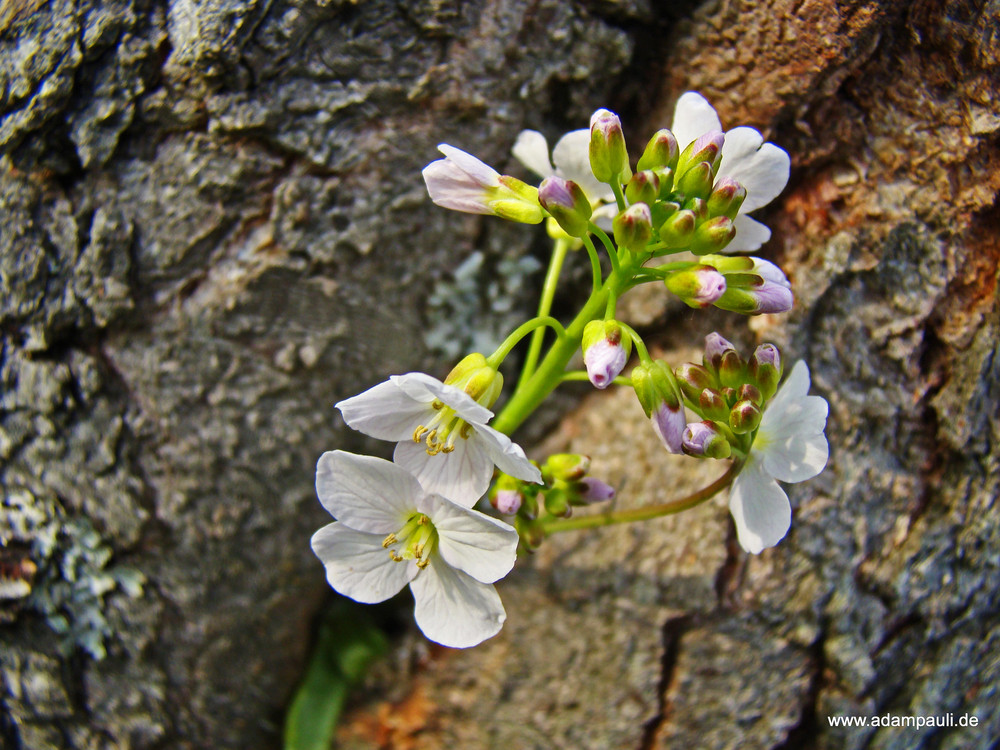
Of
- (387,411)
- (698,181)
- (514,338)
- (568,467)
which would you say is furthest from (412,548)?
(698,181)

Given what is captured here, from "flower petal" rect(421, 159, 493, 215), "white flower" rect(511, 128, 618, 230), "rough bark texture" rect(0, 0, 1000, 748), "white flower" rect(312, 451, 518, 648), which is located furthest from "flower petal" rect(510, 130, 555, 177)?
"white flower" rect(312, 451, 518, 648)

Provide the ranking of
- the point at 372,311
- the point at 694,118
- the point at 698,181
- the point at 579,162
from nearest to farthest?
the point at 698,181 → the point at 694,118 → the point at 579,162 → the point at 372,311

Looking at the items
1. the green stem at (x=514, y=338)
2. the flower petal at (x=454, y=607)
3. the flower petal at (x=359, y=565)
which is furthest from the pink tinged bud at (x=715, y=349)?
the flower petal at (x=359, y=565)

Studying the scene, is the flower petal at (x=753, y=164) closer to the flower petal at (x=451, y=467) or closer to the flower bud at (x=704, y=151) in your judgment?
the flower bud at (x=704, y=151)

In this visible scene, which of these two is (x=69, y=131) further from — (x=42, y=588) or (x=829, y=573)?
(x=829, y=573)

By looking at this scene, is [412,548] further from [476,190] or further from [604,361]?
[476,190]

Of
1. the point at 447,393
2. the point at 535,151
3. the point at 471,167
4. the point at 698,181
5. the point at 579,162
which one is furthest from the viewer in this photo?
the point at 535,151

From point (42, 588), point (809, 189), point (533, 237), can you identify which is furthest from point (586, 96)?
point (42, 588)
